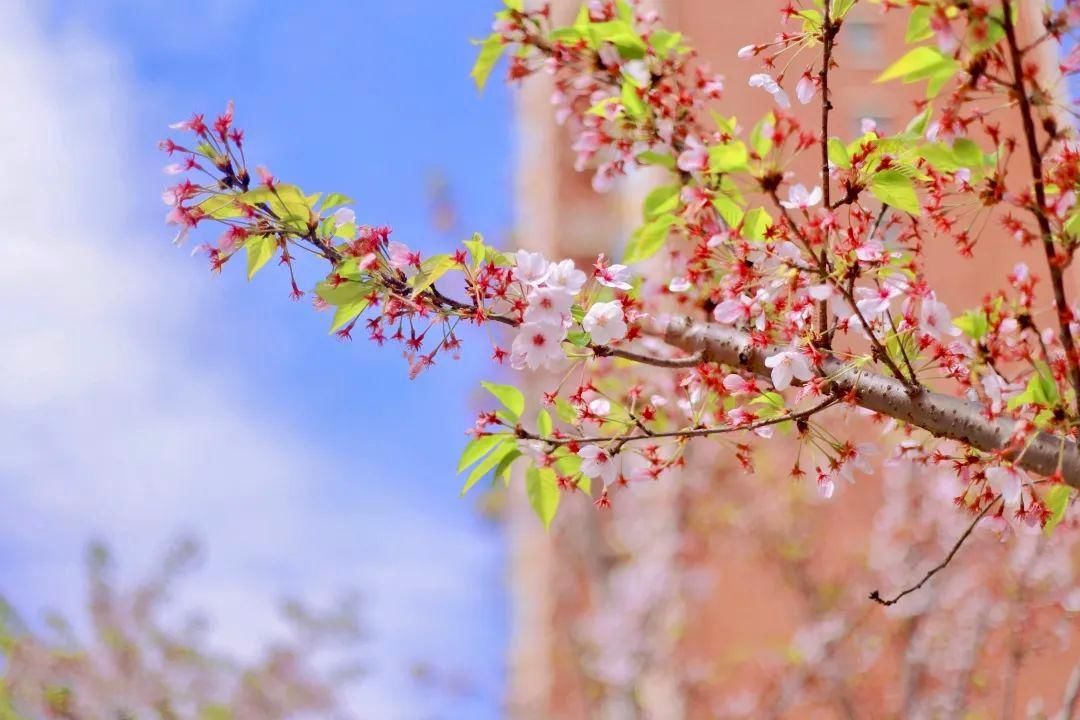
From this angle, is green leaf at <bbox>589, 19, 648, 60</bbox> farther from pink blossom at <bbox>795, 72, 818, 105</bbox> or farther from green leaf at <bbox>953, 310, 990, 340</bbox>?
green leaf at <bbox>953, 310, 990, 340</bbox>

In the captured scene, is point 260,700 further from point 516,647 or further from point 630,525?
point 516,647

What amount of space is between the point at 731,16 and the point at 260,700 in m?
8.26

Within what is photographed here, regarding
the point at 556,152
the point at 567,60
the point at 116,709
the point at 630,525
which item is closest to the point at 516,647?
the point at 630,525

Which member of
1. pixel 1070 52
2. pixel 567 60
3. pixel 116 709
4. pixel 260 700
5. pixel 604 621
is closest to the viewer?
pixel 1070 52

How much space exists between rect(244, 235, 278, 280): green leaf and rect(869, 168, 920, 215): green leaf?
3.48 feet

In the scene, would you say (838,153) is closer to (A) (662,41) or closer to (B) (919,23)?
(B) (919,23)

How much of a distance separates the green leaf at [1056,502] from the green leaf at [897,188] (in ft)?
1.83

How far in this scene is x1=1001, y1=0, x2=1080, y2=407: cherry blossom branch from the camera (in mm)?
1580

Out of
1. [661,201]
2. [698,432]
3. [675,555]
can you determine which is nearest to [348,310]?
[698,432]

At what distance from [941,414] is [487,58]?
1313 mm

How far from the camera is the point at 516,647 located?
50.5 feet

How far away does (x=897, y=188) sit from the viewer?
1.89 meters

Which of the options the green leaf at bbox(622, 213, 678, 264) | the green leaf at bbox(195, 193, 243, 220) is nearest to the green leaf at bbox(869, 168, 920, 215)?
the green leaf at bbox(622, 213, 678, 264)

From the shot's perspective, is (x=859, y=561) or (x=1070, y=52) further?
(x=859, y=561)
